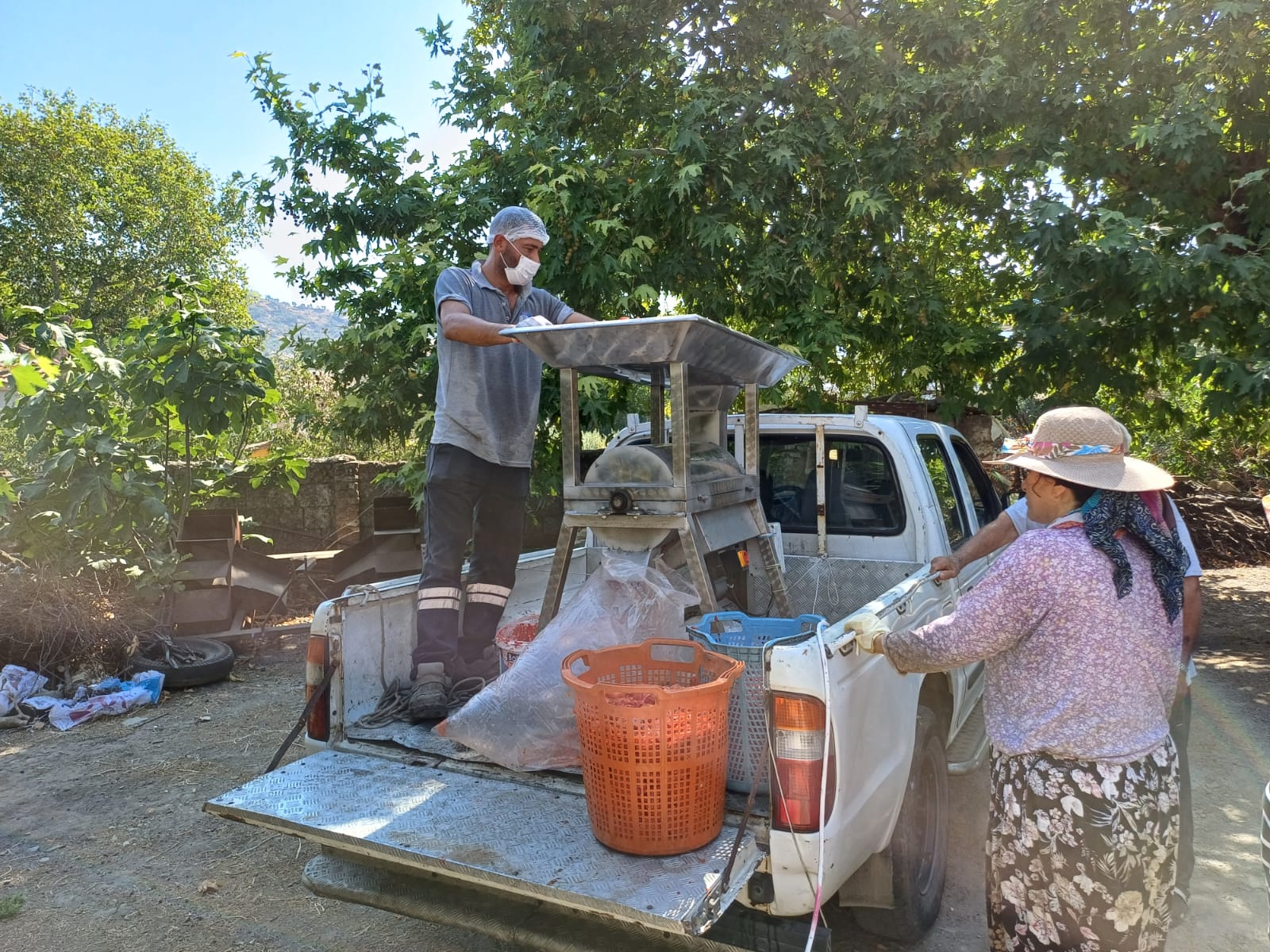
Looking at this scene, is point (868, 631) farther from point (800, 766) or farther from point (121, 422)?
point (121, 422)

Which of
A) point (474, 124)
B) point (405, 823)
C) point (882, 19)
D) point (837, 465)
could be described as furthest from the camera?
point (474, 124)

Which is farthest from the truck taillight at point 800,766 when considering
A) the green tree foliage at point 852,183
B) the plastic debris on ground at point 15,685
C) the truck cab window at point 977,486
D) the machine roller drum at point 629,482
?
the plastic debris on ground at point 15,685

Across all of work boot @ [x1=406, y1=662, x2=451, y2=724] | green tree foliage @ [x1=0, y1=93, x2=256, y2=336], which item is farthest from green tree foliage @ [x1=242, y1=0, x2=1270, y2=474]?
green tree foliage @ [x1=0, y1=93, x2=256, y2=336]

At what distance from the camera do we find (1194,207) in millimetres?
6645

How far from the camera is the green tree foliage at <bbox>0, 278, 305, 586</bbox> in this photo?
6.15 m

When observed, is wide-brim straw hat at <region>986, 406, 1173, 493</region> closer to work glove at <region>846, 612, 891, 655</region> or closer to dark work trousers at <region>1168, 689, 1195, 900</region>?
work glove at <region>846, 612, 891, 655</region>

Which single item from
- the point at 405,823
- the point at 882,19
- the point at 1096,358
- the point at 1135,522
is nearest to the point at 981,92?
the point at 882,19

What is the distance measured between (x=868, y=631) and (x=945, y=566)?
0.96 metres

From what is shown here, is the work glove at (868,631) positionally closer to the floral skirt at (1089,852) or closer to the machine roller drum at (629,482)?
the floral skirt at (1089,852)

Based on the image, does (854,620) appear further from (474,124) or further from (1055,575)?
(474,124)

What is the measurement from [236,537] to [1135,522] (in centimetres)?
724

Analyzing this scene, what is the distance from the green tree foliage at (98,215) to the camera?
2277 cm

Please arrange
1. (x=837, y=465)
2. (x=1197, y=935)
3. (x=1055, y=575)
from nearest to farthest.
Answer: (x=1055, y=575) → (x=1197, y=935) → (x=837, y=465)

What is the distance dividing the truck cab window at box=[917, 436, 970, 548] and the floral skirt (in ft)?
7.77
